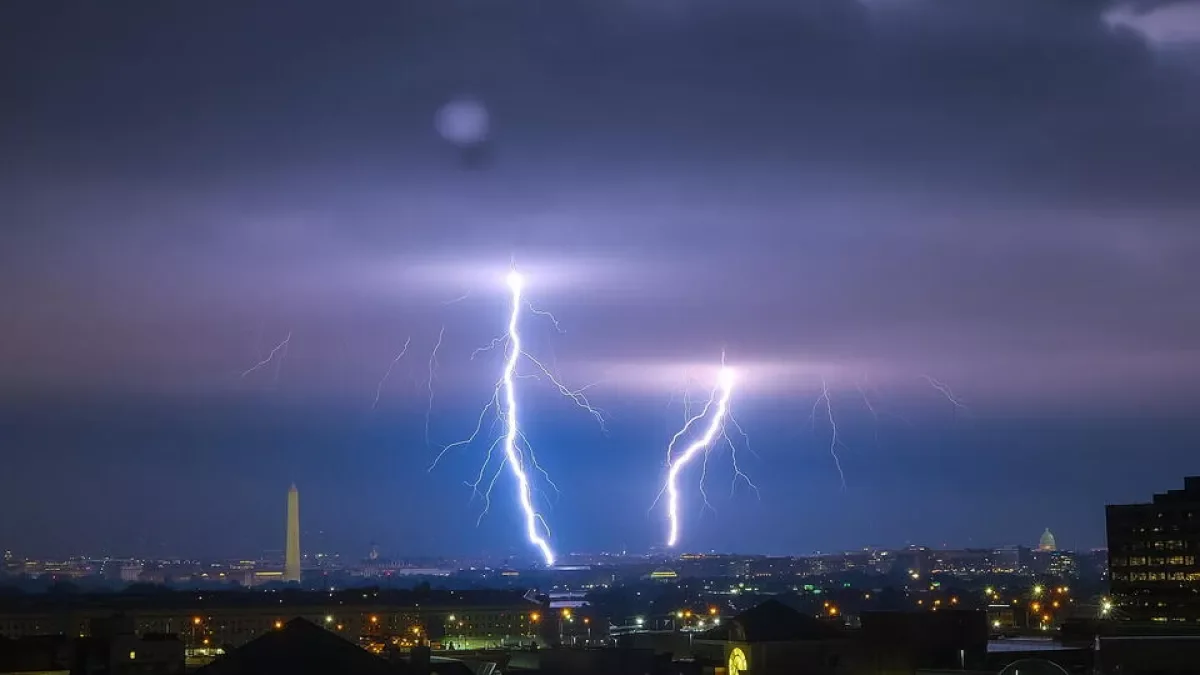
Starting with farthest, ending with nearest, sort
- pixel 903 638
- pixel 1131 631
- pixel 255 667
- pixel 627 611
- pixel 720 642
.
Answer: pixel 627 611 → pixel 1131 631 → pixel 720 642 → pixel 903 638 → pixel 255 667

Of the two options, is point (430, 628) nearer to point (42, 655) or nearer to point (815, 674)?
point (42, 655)

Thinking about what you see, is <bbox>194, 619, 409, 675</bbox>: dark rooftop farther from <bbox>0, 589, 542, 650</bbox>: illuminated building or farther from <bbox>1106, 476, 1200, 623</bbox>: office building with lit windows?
<bbox>1106, 476, 1200, 623</bbox>: office building with lit windows

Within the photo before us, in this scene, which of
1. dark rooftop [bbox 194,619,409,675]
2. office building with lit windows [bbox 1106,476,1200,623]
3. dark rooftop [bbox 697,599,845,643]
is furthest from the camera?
office building with lit windows [bbox 1106,476,1200,623]

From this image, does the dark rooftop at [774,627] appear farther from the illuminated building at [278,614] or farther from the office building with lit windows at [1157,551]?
the office building with lit windows at [1157,551]

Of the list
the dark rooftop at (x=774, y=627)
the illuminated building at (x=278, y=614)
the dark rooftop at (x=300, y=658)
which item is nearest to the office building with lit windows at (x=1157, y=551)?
the illuminated building at (x=278, y=614)

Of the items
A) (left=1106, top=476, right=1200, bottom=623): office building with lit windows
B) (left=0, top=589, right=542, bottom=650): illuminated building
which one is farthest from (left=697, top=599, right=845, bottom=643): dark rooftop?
(left=1106, top=476, right=1200, bottom=623): office building with lit windows

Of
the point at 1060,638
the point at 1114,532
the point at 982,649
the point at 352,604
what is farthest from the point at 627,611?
the point at 982,649

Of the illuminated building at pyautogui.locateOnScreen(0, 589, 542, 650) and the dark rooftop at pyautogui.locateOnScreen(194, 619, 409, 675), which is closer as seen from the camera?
the dark rooftop at pyautogui.locateOnScreen(194, 619, 409, 675)

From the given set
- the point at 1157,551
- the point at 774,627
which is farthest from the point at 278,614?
the point at 774,627

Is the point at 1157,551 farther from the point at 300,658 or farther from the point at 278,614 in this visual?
the point at 300,658
